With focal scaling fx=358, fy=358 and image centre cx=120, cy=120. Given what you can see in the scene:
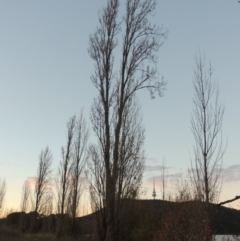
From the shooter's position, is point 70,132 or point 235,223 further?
point 70,132

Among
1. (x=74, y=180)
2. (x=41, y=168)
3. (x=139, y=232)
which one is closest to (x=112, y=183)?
(x=139, y=232)

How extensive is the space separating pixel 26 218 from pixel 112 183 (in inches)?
1157

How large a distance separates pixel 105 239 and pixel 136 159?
5.04 m

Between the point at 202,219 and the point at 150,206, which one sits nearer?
the point at 202,219

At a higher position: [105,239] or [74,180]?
[74,180]

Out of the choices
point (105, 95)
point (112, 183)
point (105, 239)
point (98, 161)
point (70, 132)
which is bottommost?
point (105, 239)

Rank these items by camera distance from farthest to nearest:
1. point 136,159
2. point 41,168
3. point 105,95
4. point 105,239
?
1. point 41,168
2. point 136,159
3. point 105,95
4. point 105,239

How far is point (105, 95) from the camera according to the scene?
12656 mm

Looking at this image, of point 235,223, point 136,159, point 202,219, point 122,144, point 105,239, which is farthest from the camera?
point 235,223

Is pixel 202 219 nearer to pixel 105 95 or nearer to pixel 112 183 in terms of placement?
pixel 112 183

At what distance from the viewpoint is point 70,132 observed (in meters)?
30.1

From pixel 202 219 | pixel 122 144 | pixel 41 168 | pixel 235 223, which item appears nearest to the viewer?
pixel 202 219

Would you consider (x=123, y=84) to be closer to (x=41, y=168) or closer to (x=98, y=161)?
(x=98, y=161)

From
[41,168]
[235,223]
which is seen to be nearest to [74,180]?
[41,168]
